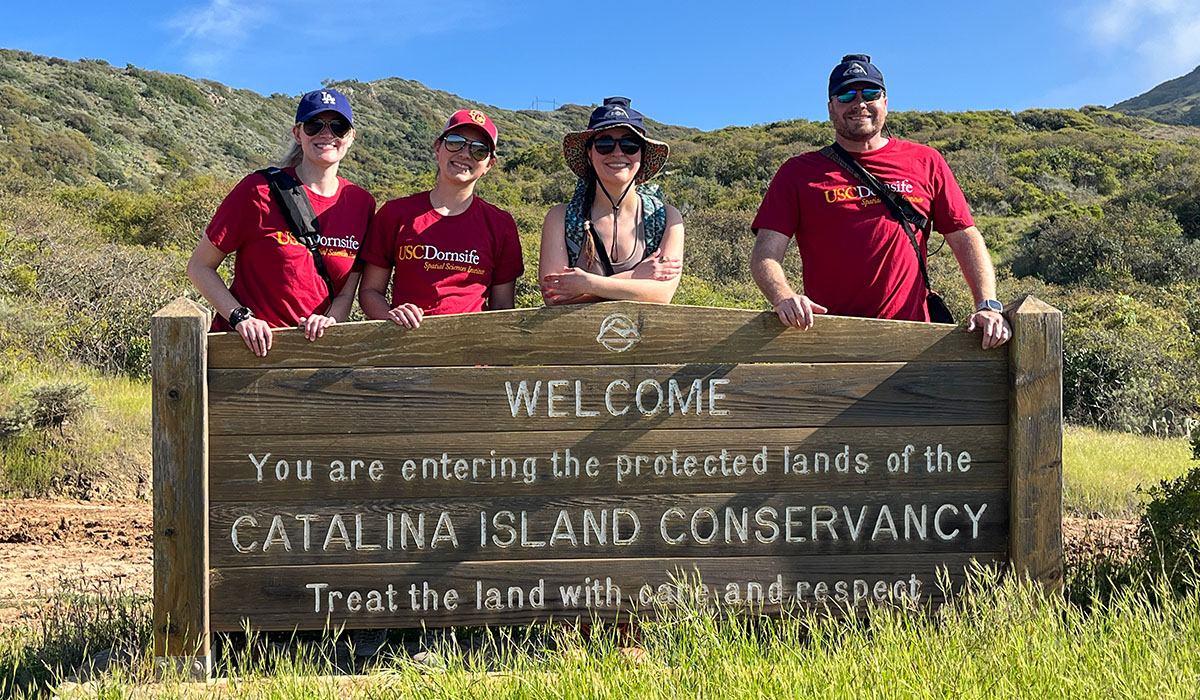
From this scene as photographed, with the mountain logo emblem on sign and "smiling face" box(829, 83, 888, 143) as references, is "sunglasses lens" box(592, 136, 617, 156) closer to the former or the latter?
the mountain logo emblem on sign

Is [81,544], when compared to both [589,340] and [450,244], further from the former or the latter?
[589,340]

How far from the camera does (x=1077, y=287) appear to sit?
65.9 ft

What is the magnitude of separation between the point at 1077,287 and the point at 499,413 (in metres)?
19.5

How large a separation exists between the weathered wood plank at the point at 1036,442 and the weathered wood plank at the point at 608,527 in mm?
89

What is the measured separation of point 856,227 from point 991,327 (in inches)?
25.7

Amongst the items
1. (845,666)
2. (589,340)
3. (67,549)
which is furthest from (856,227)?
(67,549)

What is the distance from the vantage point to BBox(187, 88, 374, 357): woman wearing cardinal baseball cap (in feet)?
12.3

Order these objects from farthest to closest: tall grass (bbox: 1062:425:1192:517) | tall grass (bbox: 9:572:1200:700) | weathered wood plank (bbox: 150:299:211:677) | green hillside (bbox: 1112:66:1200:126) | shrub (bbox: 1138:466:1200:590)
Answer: green hillside (bbox: 1112:66:1200:126) < tall grass (bbox: 1062:425:1192:517) < shrub (bbox: 1138:466:1200:590) < weathered wood plank (bbox: 150:299:211:677) < tall grass (bbox: 9:572:1200:700)

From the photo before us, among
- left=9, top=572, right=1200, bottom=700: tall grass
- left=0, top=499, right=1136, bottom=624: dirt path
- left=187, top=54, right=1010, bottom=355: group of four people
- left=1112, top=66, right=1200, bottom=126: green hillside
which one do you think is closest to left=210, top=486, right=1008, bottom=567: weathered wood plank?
left=9, top=572, right=1200, bottom=700: tall grass

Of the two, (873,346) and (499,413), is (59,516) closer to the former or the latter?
(499,413)

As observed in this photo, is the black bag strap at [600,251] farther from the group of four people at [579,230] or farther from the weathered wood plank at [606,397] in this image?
the weathered wood plank at [606,397]

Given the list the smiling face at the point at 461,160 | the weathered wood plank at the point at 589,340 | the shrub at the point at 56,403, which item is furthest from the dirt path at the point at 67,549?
the smiling face at the point at 461,160

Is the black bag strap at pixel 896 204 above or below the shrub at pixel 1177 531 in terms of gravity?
above

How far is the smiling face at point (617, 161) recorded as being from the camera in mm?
3736
